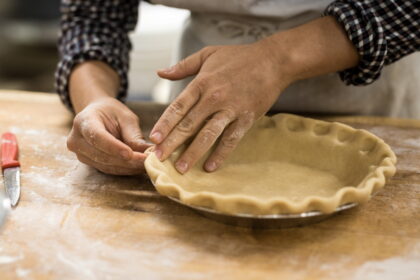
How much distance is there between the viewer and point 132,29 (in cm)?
188

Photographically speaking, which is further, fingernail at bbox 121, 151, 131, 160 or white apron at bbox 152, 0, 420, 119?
white apron at bbox 152, 0, 420, 119

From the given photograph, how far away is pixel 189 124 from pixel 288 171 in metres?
0.28

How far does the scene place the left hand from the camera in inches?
49.4

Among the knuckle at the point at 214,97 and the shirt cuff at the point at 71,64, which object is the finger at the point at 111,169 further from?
the shirt cuff at the point at 71,64

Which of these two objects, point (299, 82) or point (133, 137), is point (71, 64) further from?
point (299, 82)

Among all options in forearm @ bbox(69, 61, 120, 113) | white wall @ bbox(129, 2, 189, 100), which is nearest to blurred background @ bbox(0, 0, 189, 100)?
white wall @ bbox(129, 2, 189, 100)

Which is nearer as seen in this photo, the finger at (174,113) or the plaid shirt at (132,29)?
the finger at (174,113)

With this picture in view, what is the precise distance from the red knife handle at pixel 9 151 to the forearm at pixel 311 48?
73 cm

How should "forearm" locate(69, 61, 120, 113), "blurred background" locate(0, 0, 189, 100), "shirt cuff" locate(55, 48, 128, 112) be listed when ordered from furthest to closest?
1. "blurred background" locate(0, 0, 189, 100)
2. "shirt cuff" locate(55, 48, 128, 112)
3. "forearm" locate(69, 61, 120, 113)

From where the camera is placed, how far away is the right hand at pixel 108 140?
1.27 meters

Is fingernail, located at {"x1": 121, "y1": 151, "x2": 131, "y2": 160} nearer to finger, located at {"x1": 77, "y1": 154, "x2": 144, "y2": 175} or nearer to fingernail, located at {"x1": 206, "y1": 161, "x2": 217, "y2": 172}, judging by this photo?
finger, located at {"x1": 77, "y1": 154, "x2": 144, "y2": 175}

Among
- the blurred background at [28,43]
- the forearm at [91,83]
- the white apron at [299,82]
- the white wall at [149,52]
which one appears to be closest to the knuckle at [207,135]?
the forearm at [91,83]

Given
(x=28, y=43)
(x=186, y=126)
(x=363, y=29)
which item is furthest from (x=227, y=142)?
(x=28, y=43)

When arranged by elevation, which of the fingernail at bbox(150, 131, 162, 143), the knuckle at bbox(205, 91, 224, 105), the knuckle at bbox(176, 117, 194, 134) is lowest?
the fingernail at bbox(150, 131, 162, 143)
